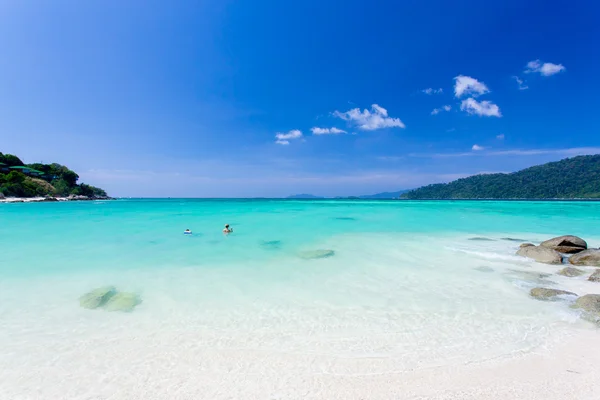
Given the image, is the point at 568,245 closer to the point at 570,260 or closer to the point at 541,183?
the point at 570,260

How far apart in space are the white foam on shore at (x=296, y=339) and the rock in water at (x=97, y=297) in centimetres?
23

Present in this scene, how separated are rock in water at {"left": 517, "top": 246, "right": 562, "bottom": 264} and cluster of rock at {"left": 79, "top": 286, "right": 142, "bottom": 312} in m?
12.4

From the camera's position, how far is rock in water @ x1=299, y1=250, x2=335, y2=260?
34.3ft

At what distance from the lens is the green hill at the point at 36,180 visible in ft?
Result: 208

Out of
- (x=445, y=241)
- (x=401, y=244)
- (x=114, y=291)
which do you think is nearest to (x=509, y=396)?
(x=114, y=291)

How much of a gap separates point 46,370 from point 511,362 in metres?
6.42

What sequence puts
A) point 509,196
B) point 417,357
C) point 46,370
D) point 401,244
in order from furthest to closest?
point 509,196 < point 401,244 < point 417,357 < point 46,370

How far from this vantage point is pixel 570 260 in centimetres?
894

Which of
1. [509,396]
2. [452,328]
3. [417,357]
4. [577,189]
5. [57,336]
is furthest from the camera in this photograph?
[577,189]

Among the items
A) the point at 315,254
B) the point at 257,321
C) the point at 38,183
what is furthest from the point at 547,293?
the point at 38,183

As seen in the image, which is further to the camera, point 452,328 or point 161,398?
point 452,328

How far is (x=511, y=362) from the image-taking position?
381 cm

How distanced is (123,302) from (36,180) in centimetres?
9610

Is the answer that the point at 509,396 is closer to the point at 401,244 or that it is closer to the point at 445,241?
the point at 401,244
